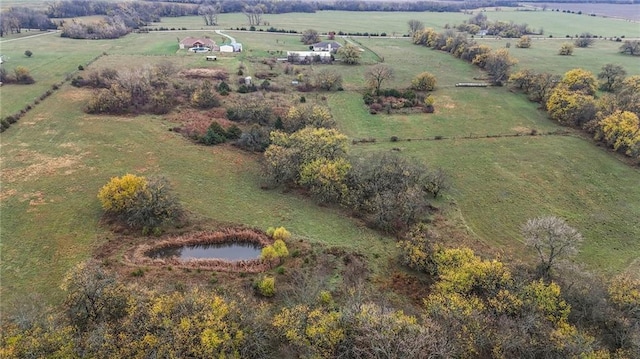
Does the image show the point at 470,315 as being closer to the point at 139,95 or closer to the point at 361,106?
the point at 361,106

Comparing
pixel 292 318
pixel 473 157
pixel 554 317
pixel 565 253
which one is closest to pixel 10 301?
pixel 292 318

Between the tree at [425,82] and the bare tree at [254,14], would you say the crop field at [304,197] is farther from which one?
the bare tree at [254,14]

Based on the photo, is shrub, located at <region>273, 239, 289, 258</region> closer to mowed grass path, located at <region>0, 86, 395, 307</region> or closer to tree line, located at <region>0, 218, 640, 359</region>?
A: mowed grass path, located at <region>0, 86, 395, 307</region>

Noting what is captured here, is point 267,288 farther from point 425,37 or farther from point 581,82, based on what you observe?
point 425,37

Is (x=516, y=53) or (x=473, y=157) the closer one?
(x=473, y=157)

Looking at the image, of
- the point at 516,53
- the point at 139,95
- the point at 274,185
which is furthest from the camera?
the point at 516,53

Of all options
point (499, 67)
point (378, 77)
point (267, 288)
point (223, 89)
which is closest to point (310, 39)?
point (378, 77)

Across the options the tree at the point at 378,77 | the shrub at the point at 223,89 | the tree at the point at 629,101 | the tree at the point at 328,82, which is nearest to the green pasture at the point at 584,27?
the tree at the point at 629,101
